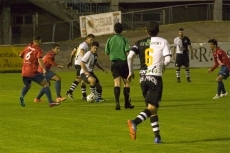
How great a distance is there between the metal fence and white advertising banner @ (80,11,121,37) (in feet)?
5.64

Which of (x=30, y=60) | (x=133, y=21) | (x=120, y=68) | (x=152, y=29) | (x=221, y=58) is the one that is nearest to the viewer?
(x=152, y=29)

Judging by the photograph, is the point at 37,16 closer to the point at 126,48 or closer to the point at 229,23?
the point at 229,23

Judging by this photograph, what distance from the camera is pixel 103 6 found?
60.3 m

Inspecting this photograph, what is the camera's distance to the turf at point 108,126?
13.9 m

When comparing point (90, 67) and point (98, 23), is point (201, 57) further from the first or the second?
point (90, 67)

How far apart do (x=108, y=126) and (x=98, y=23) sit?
3677 cm

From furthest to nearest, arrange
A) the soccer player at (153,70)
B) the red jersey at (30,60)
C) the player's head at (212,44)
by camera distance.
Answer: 1. the player's head at (212,44)
2. the red jersey at (30,60)
3. the soccer player at (153,70)

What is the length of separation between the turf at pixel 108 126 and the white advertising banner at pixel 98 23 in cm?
2650

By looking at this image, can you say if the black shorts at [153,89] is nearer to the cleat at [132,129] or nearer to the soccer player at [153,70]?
the soccer player at [153,70]

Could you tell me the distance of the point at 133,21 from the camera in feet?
190

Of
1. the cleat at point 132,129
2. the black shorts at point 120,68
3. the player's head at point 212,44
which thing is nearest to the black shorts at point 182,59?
the player's head at point 212,44

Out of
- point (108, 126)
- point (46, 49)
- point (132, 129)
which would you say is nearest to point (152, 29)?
point (132, 129)

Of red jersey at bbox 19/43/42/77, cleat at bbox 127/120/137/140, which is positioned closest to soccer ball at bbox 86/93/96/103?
red jersey at bbox 19/43/42/77

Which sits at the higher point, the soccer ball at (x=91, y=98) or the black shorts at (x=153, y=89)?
the black shorts at (x=153, y=89)
